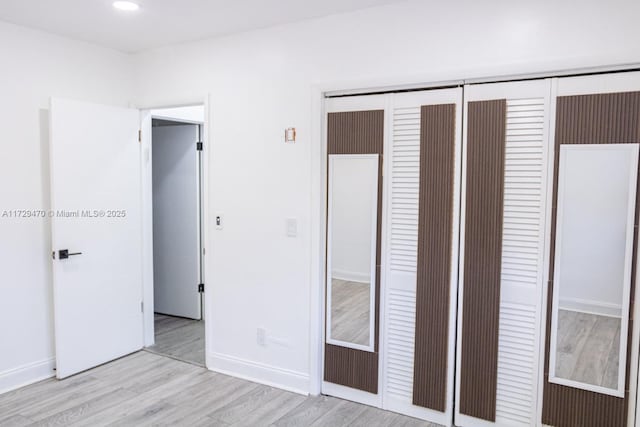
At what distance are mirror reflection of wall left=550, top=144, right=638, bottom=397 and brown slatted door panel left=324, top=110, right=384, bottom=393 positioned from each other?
1.03 m

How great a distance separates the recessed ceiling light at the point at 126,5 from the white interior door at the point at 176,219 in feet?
6.47

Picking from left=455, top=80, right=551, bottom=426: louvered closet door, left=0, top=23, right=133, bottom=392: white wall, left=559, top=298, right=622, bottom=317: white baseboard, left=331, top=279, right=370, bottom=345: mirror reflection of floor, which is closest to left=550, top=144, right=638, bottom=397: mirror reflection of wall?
left=559, top=298, right=622, bottom=317: white baseboard

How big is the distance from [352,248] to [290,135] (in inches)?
34.1

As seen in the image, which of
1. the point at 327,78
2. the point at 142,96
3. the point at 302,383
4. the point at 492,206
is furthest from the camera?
the point at 142,96

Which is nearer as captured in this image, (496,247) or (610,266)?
(610,266)

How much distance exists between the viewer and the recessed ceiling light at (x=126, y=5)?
9.40 ft

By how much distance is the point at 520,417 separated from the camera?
8.96ft

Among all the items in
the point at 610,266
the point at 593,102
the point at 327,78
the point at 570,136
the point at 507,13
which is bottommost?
the point at 610,266

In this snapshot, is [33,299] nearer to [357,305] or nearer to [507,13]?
[357,305]

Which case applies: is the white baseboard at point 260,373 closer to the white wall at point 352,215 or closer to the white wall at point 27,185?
the white wall at point 352,215

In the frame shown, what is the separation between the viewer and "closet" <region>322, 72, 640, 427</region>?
97.0 inches

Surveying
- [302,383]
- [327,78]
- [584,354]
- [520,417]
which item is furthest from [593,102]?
[302,383]

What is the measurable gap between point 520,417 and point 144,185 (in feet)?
10.7

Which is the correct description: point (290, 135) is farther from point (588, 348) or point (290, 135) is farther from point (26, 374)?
point (26, 374)
